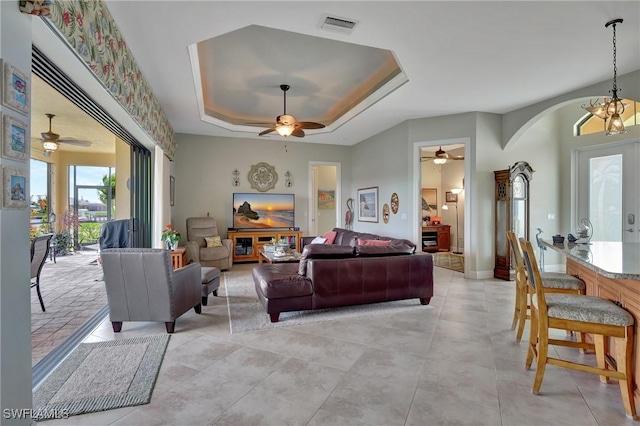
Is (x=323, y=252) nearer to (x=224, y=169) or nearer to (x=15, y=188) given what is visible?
(x=15, y=188)

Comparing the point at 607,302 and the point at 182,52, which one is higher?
the point at 182,52

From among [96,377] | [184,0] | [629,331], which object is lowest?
[96,377]

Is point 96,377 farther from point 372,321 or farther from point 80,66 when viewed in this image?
point 372,321

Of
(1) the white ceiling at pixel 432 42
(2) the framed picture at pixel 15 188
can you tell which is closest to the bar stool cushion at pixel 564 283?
(1) the white ceiling at pixel 432 42

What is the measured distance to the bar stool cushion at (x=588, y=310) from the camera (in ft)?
6.46

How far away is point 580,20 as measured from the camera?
9.38 ft

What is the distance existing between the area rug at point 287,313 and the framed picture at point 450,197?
5445mm

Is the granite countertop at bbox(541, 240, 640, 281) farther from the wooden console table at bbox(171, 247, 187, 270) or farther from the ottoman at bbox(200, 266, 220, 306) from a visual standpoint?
the wooden console table at bbox(171, 247, 187, 270)

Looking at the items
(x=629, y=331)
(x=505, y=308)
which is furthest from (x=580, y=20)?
(x=505, y=308)

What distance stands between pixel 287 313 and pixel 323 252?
2.89 feet

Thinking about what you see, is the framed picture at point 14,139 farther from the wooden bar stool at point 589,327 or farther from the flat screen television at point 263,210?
the flat screen television at point 263,210

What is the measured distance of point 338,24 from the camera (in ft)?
9.45

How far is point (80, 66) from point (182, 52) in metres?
1.37

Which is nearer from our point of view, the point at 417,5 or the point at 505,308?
the point at 417,5
